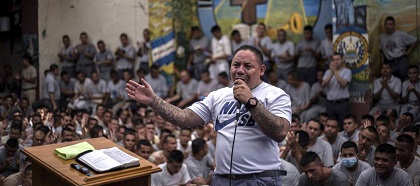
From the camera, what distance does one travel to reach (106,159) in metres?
3.85

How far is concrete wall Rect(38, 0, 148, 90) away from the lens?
14219 mm

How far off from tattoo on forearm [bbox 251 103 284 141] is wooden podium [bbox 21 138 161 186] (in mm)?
752

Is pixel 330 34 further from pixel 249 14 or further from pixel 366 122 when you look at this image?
pixel 366 122

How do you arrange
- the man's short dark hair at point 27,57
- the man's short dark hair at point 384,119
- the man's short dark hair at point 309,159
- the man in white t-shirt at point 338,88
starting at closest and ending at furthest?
the man's short dark hair at point 309,159, the man's short dark hair at point 384,119, the man in white t-shirt at point 338,88, the man's short dark hair at point 27,57

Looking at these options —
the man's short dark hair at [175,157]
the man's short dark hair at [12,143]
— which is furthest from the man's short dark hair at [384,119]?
the man's short dark hair at [12,143]

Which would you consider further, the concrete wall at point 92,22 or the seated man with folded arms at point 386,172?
the concrete wall at point 92,22

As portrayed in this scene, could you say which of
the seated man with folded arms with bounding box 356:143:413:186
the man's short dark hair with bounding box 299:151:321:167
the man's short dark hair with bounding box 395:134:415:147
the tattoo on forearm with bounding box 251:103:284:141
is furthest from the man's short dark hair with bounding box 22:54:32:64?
the tattoo on forearm with bounding box 251:103:284:141

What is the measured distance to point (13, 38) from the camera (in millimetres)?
13430

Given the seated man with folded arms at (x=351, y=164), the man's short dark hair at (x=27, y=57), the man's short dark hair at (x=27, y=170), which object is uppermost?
the man's short dark hair at (x=27, y=57)

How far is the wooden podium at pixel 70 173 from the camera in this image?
143 inches

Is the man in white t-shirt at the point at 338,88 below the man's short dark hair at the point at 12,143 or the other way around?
the other way around

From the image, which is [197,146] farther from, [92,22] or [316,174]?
[92,22]

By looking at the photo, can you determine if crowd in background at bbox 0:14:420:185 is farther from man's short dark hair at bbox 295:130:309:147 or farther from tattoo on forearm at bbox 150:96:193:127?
tattoo on forearm at bbox 150:96:193:127

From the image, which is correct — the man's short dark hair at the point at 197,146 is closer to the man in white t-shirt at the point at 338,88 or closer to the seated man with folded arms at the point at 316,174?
the seated man with folded arms at the point at 316,174
